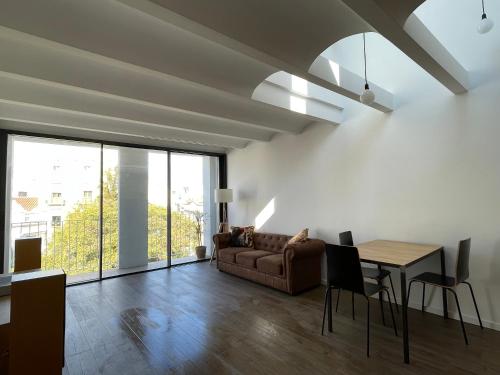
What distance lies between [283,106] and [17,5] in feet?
8.51

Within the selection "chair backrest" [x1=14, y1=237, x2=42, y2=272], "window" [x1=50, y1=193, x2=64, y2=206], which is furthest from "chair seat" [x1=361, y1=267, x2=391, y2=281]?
"window" [x1=50, y1=193, x2=64, y2=206]

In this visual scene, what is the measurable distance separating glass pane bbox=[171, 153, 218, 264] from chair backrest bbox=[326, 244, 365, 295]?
3.92 meters

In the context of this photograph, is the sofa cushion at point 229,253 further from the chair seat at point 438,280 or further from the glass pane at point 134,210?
the chair seat at point 438,280

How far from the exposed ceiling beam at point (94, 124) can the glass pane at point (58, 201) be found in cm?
54

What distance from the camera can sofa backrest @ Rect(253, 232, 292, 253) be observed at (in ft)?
15.4

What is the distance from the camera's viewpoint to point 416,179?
3.26m

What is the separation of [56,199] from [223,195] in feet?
9.80

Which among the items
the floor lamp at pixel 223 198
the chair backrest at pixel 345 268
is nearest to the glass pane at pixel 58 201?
the floor lamp at pixel 223 198

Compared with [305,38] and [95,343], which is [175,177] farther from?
[305,38]

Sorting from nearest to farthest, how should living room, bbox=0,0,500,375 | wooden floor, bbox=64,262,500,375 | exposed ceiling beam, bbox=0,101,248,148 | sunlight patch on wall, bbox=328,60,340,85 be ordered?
living room, bbox=0,0,500,375
wooden floor, bbox=64,262,500,375
sunlight patch on wall, bbox=328,60,340,85
exposed ceiling beam, bbox=0,101,248,148

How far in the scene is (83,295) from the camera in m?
3.88

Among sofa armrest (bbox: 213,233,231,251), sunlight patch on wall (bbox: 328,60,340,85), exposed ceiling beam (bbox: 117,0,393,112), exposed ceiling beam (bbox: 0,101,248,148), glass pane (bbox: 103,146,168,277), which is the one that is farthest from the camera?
sofa armrest (bbox: 213,233,231,251)

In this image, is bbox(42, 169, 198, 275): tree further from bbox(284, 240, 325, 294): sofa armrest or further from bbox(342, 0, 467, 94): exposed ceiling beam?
bbox(342, 0, 467, 94): exposed ceiling beam

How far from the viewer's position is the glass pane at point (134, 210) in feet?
16.1
